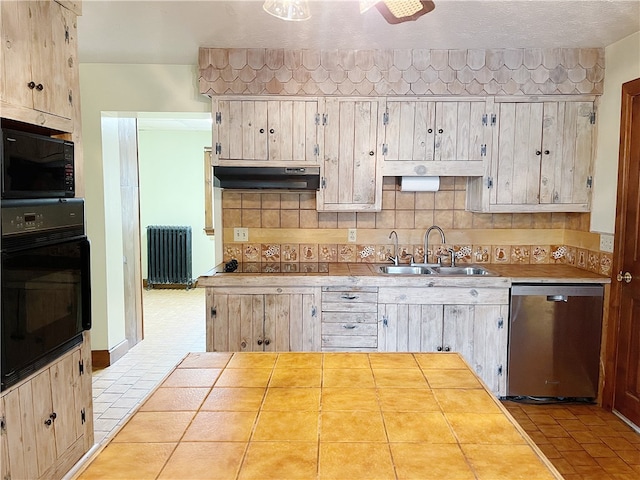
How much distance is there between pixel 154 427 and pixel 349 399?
0.51 metres

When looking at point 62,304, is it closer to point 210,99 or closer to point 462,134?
point 210,99

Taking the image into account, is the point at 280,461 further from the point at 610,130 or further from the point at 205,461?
the point at 610,130

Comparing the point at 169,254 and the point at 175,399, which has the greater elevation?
the point at 175,399

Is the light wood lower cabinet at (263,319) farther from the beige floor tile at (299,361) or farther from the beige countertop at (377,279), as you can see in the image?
the beige floor tile at (299,361)

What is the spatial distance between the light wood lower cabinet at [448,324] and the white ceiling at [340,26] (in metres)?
1.70

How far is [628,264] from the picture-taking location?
3029 millimetres

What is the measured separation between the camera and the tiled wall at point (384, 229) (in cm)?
383

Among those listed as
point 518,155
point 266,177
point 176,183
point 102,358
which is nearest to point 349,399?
point 266,177

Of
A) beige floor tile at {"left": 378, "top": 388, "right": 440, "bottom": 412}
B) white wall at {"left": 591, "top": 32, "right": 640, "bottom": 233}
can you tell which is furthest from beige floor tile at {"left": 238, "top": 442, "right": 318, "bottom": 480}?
white wall at {"left": 591, "top": 32, "right": 640, "bottom": 233}

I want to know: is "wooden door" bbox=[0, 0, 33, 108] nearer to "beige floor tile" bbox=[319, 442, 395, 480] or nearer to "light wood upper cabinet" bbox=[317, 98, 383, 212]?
"beige floor tile" bbox=[319, 442, 395, 480]

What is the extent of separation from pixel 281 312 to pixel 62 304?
4.77ft

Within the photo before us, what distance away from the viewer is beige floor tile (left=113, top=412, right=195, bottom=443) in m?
1.09

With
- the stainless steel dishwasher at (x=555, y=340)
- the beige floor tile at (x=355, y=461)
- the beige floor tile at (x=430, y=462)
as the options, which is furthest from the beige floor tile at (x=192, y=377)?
the stainless steel dishwasher at (x=555, y=340)

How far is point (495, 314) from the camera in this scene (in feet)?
10.7
